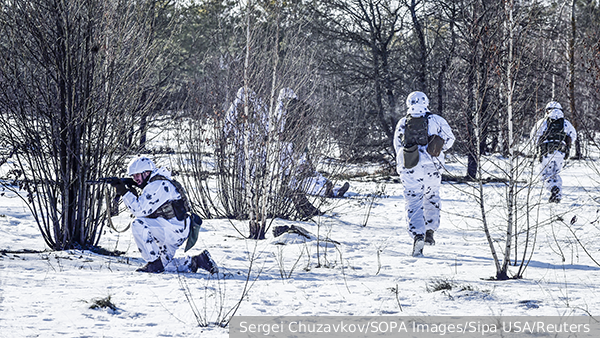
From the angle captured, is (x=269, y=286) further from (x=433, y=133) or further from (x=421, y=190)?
→ (x=433, y=133)

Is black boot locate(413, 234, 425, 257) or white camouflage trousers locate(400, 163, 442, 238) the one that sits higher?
white camouflage trousers locate(400, 163, 442, 238)

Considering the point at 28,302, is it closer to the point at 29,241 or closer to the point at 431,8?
the point at 29,241

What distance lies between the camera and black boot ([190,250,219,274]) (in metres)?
5.95

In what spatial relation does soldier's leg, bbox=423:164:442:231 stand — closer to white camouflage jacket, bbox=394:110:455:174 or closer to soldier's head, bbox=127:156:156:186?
white camouflage jacket, bbox=394:110:455:174

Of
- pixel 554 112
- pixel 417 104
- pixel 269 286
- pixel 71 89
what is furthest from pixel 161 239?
pixel 554 112

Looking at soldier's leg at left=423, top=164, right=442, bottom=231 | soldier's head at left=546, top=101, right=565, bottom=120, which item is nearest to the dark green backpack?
soldier's leg at left=423, top=164, right=442, bottom=231

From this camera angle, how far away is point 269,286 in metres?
5.39

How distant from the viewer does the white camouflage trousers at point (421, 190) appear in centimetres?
755

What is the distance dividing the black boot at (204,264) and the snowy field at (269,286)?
4.8 inches

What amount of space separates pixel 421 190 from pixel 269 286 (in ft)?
9.76

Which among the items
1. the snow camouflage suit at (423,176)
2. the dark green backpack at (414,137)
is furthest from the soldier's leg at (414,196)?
the dark green backpack at (414,137)

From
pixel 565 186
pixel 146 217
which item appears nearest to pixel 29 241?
pixel 146 217

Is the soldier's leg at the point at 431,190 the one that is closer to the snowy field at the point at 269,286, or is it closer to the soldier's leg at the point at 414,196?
the soldier's leg at the point at 414,196

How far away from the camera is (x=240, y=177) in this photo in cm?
905
